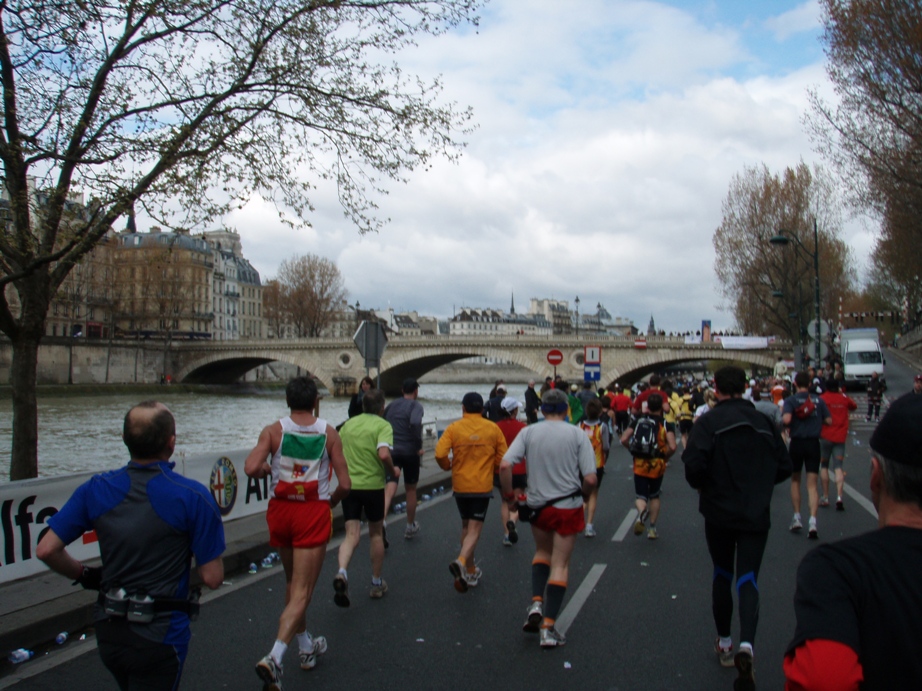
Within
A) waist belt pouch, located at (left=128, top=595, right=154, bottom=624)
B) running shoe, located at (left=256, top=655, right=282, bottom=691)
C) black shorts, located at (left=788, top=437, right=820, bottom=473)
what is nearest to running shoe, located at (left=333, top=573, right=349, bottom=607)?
running shoe, located at (left=256, top=655, right=282, bottom=691)

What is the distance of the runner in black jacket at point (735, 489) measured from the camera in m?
5.21

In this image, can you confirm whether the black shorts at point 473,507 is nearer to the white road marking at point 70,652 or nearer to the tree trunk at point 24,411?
the white road marking at point 70,652

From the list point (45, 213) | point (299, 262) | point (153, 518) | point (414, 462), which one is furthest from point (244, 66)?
point (299, 262)

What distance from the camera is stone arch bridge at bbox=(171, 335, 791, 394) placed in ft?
197

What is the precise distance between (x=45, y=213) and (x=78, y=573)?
279 inches

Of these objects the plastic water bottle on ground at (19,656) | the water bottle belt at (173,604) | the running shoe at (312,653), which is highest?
the water bottle belt at (173,604)

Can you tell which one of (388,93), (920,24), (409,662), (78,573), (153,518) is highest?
(920,24)

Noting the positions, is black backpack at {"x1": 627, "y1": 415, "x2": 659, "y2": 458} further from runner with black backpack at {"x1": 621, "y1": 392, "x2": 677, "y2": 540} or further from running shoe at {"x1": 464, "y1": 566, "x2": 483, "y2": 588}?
running shoe at {"x1": 464, "y1": 566, "x2": 483, "y2": 588}

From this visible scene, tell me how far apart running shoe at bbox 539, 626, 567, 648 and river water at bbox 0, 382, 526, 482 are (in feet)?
33.6

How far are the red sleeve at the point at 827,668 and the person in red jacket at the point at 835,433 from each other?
949cm

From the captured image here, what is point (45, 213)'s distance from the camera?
371 inches

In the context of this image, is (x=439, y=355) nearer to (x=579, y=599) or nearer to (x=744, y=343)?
(x=744, y=343)

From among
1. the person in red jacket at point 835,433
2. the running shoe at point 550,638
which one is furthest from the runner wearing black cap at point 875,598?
the person in red jacket at point 835,433

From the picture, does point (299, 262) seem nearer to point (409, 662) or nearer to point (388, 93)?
point (388, 93)
